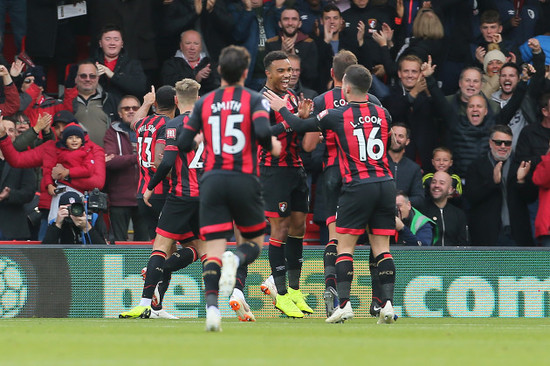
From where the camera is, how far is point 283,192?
464 inches

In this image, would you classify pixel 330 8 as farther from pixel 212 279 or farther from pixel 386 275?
pixel 212 279

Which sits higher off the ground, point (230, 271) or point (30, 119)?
point (30, 119)

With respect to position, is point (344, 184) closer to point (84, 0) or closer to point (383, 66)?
point (383, 66)

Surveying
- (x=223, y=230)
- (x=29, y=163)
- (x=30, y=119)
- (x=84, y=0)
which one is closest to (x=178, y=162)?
(x=223, y=230)

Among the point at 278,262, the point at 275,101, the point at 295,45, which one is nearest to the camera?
the point at 275,101

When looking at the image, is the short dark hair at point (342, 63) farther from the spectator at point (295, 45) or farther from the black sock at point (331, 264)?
the spectator at point (295, 45)

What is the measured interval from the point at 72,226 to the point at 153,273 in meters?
2.83

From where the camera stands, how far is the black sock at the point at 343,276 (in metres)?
10.6

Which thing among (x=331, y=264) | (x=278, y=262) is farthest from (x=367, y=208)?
(x=278, y=262)

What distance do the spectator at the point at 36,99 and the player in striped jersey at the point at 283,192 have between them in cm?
479

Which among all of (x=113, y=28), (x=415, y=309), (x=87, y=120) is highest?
(x=113, y=28)

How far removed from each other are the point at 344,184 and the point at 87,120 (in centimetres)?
607

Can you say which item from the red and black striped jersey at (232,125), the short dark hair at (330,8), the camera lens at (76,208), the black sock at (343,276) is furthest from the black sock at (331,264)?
the short dark hair at (330,8)

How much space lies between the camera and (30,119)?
15.7 m
